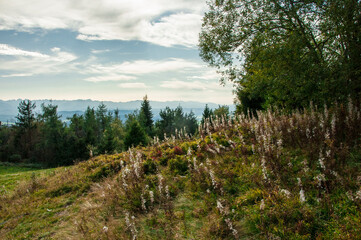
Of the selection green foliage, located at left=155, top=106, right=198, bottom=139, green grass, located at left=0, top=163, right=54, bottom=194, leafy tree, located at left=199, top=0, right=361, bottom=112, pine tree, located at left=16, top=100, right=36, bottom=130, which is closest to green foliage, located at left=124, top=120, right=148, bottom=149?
green grass, located at left=0, top=163, right=54, bottom=194

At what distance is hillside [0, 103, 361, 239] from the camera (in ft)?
12.4

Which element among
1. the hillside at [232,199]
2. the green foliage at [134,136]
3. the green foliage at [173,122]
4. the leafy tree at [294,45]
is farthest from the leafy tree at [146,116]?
the hillside at [232,199]

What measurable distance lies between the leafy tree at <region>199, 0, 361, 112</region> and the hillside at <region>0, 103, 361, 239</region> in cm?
214

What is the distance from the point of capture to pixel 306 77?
351 inches

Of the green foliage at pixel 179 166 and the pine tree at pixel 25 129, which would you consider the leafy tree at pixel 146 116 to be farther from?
the green foliage at pixel 179 166

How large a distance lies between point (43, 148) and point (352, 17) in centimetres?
6623

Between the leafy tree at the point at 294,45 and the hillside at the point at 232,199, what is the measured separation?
2.14m

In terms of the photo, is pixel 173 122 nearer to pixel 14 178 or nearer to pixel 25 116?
pixel 25 116

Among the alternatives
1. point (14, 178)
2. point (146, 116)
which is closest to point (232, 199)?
point (14, 178)

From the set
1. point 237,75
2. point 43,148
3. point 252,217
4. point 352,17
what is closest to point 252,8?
point 237,75

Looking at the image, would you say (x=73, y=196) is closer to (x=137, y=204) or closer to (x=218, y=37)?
(x=137, y=204)

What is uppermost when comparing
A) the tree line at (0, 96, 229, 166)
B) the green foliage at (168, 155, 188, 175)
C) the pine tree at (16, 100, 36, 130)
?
the pine tree at (16, 100, 36, 130)

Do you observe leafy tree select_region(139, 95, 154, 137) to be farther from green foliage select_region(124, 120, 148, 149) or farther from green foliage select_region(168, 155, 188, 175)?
green foliage select_region(168, 155, 188, 175)

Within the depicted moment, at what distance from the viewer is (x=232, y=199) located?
16.2 ft
